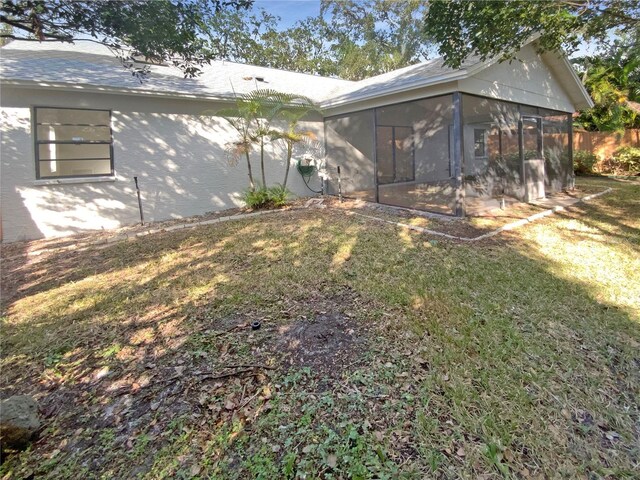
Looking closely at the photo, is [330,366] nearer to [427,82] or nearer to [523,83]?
[427,82]

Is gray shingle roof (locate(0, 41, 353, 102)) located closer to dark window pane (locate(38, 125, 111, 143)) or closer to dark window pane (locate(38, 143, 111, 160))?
dark window pane (locate(38, 125, 111, 143))

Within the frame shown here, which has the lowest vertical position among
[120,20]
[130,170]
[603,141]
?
[130,170]

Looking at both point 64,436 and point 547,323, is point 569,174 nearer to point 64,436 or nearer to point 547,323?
point 547,323

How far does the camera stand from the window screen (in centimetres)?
798

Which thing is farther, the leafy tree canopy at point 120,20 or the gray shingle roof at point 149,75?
the gray shingle roof at point 149,75

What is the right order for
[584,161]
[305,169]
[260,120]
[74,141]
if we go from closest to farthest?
[74,141] → [260,120] → [305,169] → [584,161]

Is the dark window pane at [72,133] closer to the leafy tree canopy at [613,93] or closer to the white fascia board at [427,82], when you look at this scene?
the white fascia board at [427,82]

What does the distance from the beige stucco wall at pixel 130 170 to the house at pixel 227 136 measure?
22 mm

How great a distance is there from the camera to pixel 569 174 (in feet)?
36.9

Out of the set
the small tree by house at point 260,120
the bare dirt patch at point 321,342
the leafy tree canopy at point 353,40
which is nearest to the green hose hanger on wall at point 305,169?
the small tree by house at point 260,120

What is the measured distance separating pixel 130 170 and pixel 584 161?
15884mm

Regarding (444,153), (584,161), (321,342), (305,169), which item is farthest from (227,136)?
(584,161)

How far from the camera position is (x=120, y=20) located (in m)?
3.93

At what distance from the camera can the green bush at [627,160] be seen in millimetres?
14289
